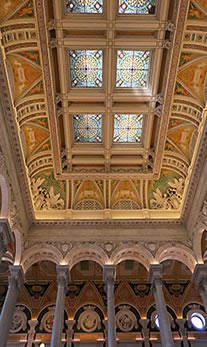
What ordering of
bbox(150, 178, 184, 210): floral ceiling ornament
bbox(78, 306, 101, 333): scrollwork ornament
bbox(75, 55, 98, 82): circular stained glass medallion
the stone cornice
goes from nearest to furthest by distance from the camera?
1. the stone cornice
2. bbox(75, 55, 98, 82): circular stained glass medallion
3. bbox(150, 178, 184, 210): floral ceiling ornament
4. bbox(78, 306, 101, 333): scrollwork ornament

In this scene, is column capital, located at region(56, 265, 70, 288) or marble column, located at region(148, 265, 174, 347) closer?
marble column, located at region(148, 265, 174, 347)

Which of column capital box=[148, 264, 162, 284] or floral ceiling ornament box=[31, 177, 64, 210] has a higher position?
floral ceiling ornament box=[31, 177, 64, 210]

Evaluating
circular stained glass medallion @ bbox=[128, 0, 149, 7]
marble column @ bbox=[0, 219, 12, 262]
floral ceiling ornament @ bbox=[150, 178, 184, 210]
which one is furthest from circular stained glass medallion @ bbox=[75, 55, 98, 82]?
floral ceiling ornament @ bbox=[150, 178, 184, 210]

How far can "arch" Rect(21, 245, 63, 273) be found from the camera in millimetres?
12747

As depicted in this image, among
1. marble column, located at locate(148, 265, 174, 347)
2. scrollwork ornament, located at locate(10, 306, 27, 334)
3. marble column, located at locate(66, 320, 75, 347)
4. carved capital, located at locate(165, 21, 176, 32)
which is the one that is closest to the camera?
carved capital, located at locate(165, 21, 176, 32)

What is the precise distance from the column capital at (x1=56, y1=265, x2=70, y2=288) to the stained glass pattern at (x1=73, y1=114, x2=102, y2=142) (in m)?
5.62

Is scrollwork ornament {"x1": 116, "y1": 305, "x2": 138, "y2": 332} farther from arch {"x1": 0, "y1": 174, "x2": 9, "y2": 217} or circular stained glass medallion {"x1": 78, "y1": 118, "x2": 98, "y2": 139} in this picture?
circular stained glass medallion {"x1": 78, "y1": 118, "x2": 98, "y2": 139}

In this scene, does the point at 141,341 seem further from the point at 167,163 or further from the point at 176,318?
the point at 167,163

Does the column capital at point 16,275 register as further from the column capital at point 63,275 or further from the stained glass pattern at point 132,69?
the stained glass pattern at point 132,69

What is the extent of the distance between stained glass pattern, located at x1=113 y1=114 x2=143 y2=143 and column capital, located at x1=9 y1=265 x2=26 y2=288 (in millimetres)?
6937

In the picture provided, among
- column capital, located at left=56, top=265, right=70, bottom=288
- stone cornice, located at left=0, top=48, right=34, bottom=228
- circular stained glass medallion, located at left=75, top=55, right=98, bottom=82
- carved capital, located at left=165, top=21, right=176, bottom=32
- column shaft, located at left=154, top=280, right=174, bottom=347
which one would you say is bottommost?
column shaft, located at left=154, top=280, right=174, bottom=347

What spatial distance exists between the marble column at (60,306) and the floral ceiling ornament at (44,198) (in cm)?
334

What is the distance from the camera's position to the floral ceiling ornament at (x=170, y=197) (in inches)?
574

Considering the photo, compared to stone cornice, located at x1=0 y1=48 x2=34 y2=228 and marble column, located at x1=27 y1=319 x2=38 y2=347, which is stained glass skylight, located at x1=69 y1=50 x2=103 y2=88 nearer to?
stone cornice, located at x1=0 y1=48 x2=34 y2=228
